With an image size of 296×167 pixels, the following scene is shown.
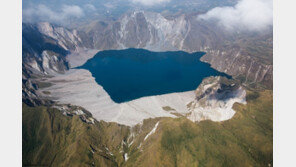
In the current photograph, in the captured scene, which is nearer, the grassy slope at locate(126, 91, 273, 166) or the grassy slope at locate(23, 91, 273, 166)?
the grassy slope at locate(126, 91, 273, 166)

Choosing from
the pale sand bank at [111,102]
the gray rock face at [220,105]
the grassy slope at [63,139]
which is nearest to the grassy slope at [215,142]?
the gray rock face at [220,105]

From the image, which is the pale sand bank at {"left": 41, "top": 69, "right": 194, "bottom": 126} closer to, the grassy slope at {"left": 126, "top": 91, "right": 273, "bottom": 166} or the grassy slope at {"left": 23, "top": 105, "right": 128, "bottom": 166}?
the grassy slope at {"left": 23, "top": 105, "right": 128, "bottom": 166}

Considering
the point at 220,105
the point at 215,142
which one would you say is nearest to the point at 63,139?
the point at 215,142

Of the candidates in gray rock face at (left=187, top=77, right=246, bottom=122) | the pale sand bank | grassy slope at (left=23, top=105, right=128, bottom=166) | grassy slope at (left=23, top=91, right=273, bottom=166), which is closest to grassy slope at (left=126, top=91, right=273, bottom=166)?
grassy slope at (left=23, top=91, right=273, bottom=166)

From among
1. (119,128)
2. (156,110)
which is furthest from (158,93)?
(119,128)

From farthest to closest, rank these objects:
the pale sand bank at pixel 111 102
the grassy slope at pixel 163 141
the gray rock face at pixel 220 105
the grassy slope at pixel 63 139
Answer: the pale sand bank at pixel 111 102, the gray rock face at pixel 220 105, the grassy slope at pixel 63 139, the grassy slope at pixel 163 141

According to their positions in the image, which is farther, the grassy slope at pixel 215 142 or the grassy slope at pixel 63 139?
the grassy slope at pixel 63 139

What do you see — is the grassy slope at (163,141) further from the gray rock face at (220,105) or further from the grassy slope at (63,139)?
the gray rock face at (220,105)

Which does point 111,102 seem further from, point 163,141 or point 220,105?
point 220,105

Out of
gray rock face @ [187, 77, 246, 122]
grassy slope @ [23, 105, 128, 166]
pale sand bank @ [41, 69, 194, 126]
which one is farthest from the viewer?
pale sand bank @ [41, 69, 194, 126]
